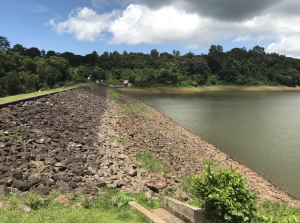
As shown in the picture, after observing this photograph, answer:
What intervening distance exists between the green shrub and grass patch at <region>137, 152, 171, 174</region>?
4162 millimetres

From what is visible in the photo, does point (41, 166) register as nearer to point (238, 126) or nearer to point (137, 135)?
point (137, 135)

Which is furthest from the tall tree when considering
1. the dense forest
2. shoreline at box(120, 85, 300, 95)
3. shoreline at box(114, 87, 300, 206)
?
shoreline at box(114, 87, 300, 206)

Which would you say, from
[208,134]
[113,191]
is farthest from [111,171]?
[208,134]

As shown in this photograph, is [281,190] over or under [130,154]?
under

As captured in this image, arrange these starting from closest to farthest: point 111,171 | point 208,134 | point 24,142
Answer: point 111,171 → point 24,142 → point 208,134

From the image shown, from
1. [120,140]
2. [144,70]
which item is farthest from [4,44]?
[120,140]

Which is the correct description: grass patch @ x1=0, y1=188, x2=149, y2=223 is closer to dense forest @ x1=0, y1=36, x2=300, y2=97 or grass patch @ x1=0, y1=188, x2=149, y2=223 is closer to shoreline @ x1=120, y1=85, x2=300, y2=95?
dense forest @ x1=0, y1=36, x2=300, y2=97

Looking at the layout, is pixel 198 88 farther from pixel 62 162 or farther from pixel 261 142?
pixel 62 162

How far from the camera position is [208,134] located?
17.8 metres

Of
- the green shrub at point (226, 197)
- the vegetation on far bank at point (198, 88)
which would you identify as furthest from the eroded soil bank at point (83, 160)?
the vegetation on far bank at point (198, 88)

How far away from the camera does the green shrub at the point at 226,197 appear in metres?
3.38

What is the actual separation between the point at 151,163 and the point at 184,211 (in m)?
3.94

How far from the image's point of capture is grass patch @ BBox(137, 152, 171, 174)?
788cm

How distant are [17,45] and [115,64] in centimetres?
4693
